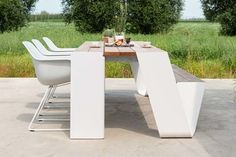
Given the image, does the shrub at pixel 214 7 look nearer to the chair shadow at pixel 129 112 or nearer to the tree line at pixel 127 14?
the tree line at pixel 127 14

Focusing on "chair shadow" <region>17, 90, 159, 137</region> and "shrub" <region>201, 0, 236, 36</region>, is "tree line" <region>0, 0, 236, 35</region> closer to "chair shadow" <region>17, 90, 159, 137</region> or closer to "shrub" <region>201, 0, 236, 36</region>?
"shrub" <region>201, 0, 236, 36</region>

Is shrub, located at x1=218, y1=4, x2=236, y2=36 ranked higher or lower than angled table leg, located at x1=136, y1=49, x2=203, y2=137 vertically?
lower

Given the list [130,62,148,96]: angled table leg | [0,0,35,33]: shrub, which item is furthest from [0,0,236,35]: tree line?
[130,62,148,96]: angled table leg

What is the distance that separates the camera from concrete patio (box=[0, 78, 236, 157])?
3371 millimetres

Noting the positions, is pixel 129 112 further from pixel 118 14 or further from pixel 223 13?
pixel 223 13

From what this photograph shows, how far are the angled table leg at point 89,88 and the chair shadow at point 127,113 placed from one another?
11.6 inches

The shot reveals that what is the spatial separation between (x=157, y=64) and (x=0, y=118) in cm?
168

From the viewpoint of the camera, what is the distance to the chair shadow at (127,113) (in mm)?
4199

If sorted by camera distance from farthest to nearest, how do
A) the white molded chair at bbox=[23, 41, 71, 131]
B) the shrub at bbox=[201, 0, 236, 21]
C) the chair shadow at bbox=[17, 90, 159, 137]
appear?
the shrub at bbox=[201, 0, 236, 21] < the chair shadow at bbox=[17, 90, 159, 137] < the white molded chair at bbox=[23, 41, 71, 131]

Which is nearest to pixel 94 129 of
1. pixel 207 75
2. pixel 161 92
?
pixel 161 92

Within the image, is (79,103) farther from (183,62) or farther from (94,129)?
(183,62)

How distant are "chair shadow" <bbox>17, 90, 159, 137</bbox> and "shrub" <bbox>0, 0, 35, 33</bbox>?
74.4 ft

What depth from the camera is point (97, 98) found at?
12.2ft

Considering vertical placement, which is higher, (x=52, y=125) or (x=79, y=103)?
(x=79, y=103)
